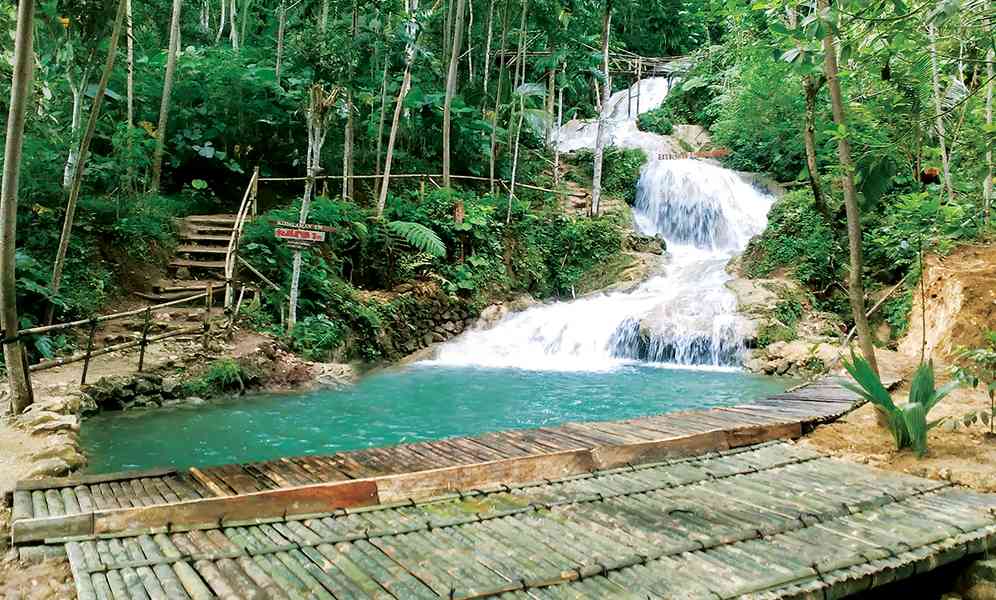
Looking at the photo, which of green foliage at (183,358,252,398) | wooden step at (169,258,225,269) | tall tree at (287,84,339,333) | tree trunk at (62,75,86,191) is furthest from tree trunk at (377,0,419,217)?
green foliage at (183,358,252,398)

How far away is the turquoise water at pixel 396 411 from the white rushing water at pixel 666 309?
0.83 m

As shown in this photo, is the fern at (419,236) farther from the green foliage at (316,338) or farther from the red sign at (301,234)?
the red sign at (301,234)

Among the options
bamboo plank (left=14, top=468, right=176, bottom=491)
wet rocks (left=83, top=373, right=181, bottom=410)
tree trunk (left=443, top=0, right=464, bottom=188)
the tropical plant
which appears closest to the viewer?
bamboo plank (left=14, top=468, right=176, bottom=491)

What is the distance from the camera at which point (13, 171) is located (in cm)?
526

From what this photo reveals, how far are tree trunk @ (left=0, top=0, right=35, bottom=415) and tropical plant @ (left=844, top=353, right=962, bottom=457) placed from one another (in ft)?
21.2

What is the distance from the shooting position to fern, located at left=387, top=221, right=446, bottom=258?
1345 centimetres

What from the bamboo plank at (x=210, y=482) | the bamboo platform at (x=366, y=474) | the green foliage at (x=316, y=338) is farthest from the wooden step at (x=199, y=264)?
the bamboo plank at (x=210, y=482)

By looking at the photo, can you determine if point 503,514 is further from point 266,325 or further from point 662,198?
point 662,198

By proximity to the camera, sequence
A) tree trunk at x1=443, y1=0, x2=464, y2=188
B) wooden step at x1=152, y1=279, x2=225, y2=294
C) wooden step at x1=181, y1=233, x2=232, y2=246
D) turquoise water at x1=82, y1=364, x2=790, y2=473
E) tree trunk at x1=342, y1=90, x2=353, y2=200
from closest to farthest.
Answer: turquoise water at x1=82, y1=364, x2=790, y2=473
wooden step at x1=152, y1=279, x2=225, y2=294
wooden step at x1=181, y1=233, x2=232, y2=246
tree trunk at x1=342, y1=90, x2=353, y2=200
tree trunk at x1=443, y1=0, x2=464, y2=188

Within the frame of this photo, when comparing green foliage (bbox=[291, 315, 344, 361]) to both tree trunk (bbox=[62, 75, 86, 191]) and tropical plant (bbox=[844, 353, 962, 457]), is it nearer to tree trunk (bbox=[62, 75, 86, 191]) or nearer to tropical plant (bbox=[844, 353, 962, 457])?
tree trunk (bbox=[62, 75, 86, 191])

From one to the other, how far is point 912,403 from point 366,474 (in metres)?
3.82

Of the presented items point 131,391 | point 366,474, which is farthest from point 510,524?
point 131,391

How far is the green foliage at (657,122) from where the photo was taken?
26703 millimetres

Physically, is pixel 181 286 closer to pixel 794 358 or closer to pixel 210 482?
pixel 210 482
